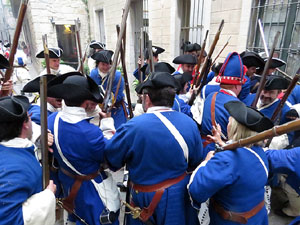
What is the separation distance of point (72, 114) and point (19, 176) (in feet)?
2.42

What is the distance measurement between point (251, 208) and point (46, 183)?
1658 mm

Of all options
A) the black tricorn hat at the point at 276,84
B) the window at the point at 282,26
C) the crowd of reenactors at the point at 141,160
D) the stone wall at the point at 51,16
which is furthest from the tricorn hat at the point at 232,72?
the stone wall at the point at 51,16

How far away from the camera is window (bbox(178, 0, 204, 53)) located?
6.65m

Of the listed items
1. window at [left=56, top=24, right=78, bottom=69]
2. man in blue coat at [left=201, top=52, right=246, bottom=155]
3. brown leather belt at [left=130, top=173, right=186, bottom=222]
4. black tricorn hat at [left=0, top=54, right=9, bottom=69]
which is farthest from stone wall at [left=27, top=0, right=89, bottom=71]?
brown leather belt at [left=130, top=173, right=186, bottom=222]

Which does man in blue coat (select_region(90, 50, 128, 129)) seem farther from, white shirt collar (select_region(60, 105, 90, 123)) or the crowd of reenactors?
white shirt collar (select_region(60, 105, 90, 123))

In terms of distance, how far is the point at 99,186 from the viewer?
2.17m

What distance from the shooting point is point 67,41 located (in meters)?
16.2

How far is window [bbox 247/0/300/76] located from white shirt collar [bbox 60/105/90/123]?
4.56m

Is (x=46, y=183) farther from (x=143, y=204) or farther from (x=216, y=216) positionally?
(x=216, y=216)

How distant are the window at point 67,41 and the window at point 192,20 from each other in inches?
348

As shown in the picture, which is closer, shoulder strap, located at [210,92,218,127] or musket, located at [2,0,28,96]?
musket, located at [2,0,28,96]

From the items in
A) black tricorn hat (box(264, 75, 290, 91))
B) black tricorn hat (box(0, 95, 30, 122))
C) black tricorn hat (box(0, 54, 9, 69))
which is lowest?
black tricorn hat (box(264, 75, 290, 91))

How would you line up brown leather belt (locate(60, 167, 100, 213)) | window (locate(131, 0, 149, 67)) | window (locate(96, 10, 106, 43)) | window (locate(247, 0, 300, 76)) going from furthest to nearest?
window (locate(96, 10, 106, 43)), window (locate(131, 0, 149, 67)), window (locate(247, 0, 300, 76)), brown leather belt (locate(60, 167, 100, 213))

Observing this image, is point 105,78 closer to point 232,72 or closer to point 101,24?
point 232,72
